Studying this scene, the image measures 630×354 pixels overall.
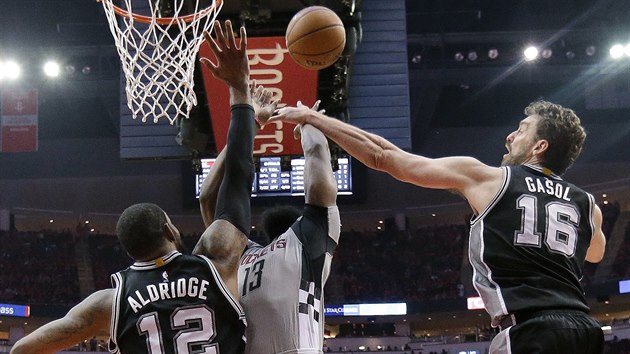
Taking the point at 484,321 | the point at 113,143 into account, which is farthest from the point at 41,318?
the point at 484,321

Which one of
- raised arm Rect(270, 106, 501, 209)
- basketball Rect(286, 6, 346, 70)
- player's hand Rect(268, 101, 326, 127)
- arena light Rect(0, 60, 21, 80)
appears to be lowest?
raised arm Rect(270, 106, 501, 209)

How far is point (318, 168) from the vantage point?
391cm

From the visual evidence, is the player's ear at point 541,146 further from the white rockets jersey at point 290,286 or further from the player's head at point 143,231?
the player's head at point 143,231

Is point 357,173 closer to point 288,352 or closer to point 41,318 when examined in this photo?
point 41,318

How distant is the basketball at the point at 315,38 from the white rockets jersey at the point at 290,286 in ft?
4.89

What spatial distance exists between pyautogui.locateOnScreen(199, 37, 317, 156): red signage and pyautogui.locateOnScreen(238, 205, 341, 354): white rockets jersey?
16.0ft

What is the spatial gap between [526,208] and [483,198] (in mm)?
177

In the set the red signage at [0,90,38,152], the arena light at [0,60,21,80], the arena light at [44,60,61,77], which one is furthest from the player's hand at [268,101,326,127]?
the arena light at [44,60,61,77]

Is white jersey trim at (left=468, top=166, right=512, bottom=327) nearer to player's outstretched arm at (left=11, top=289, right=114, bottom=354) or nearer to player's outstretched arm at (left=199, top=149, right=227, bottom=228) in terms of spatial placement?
player's outstretched arm at (left=199, top=149, right=227, bottom=228)

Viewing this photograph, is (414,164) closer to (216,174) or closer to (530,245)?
(530,245)

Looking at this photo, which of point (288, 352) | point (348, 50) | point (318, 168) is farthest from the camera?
point (348, 50)

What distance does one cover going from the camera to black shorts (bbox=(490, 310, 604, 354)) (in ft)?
9.86

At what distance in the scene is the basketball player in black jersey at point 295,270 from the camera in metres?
3.60

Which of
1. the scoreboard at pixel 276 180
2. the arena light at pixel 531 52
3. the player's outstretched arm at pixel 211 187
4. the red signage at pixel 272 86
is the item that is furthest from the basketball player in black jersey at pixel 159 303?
the arena light at pixel 531 52
